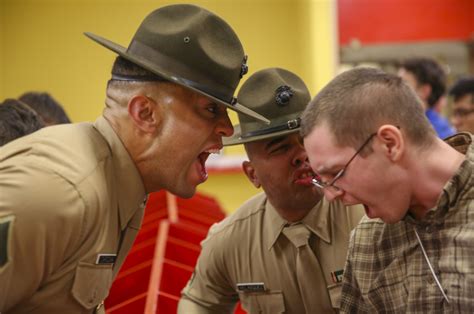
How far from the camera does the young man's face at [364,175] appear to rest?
1696mm

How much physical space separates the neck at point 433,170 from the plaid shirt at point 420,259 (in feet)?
0.08

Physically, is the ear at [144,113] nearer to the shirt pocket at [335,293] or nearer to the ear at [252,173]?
the ear at [252,173]

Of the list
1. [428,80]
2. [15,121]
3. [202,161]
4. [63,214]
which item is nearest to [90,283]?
[63,214]

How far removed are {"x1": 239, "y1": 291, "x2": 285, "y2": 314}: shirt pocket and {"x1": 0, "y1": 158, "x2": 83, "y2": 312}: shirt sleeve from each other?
1.05 m

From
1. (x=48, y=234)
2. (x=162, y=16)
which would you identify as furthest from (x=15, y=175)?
(x=162, y=16)

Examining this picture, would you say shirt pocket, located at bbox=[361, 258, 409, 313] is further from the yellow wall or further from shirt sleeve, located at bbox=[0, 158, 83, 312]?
the yellow wall

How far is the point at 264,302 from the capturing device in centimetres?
249

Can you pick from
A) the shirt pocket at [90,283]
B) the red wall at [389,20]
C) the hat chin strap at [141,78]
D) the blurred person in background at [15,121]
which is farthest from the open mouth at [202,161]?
the red wall at [389,20]

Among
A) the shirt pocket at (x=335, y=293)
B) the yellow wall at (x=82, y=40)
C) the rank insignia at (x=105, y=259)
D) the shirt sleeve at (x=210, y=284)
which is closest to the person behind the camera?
the rank insignia at (x=105, y=259)

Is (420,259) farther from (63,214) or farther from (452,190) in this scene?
(63,214)

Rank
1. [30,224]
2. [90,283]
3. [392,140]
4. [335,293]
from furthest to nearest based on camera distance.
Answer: [335,293] < [90,283] < [392,140] < [30,224]

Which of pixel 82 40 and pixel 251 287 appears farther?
pixel 82 40

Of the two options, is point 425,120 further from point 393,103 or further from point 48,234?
point 48,234

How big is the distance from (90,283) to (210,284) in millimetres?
905
